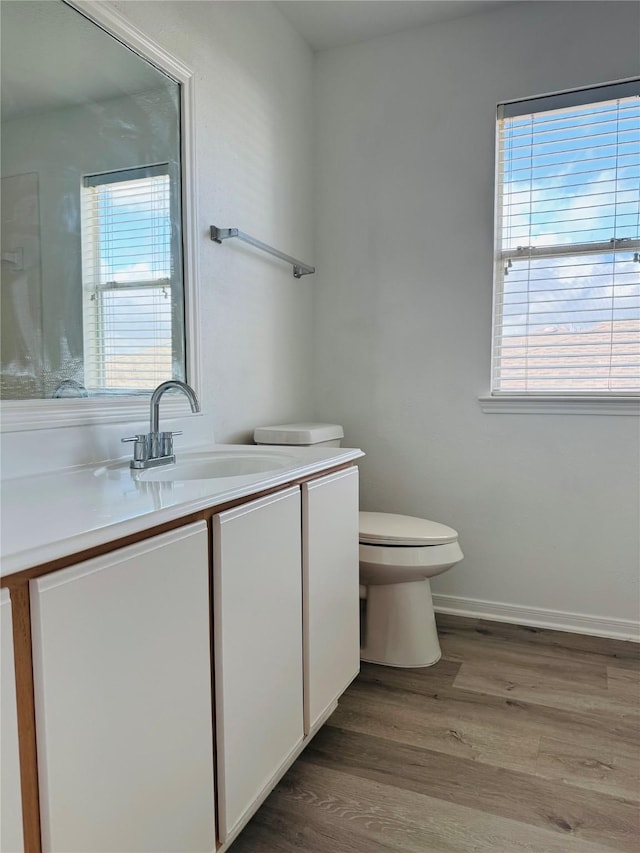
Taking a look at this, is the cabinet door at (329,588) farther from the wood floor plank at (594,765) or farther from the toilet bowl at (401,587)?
the wood floor plank at (594,765)

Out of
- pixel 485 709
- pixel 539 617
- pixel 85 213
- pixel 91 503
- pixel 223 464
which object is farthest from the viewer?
pixel 539 617

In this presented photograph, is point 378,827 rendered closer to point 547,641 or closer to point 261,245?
point 547,641

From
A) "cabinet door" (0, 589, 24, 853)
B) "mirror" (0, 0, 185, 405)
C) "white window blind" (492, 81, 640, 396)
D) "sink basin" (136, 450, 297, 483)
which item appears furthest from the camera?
"white window blind" (492, 81, 640, 396)

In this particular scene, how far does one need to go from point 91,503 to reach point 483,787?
1182mm

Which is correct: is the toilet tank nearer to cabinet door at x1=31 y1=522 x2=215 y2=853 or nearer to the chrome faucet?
the chrome faucet

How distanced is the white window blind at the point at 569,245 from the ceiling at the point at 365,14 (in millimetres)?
443

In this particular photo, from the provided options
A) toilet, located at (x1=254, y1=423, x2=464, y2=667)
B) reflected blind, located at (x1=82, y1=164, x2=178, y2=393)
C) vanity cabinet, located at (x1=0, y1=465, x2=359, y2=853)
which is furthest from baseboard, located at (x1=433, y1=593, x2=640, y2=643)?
reflected blind, located at (x1=82, y1=164, x2=178, y2=393)

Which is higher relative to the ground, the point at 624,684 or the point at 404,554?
the point at 404,554

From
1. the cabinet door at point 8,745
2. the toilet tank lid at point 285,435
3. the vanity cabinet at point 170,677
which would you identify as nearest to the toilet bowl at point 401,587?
the toilet tank lid at point 285,435

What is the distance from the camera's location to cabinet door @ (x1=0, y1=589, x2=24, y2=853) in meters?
0.66

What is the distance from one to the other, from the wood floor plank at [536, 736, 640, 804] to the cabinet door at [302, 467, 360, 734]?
57 centimetres

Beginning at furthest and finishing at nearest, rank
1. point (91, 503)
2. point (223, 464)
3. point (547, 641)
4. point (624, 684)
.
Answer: point (547, 641)
point (624, 684)
point (223, 464)
point (91, 503)

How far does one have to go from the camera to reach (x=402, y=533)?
201cm

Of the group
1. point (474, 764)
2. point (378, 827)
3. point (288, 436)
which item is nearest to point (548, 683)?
point (474, 764)
